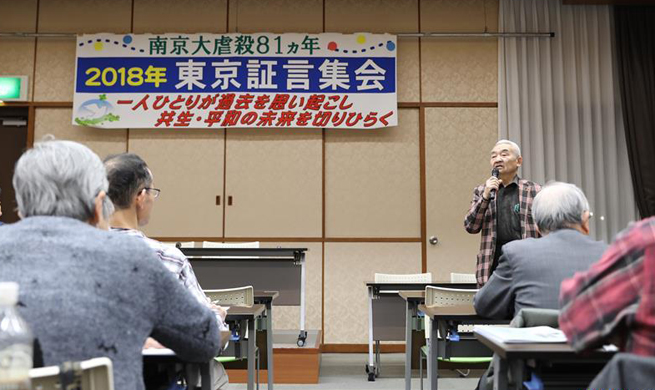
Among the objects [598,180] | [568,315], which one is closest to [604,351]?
[568,315]

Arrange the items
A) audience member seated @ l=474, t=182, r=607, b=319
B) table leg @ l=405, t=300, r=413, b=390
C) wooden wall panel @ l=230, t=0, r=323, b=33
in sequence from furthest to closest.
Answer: wooden wall panel @ l=230, t=0, r=323, b=33 → table leg @ l=405, t=300, r=413, b=390 → audience member seated @ l=474, t=182, r=607, b=319

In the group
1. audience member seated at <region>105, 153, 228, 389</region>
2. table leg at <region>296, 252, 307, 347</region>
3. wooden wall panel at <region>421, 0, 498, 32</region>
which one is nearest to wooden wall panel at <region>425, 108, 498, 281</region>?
wooden wall panel at <region>421, 0, 498, 32</region>

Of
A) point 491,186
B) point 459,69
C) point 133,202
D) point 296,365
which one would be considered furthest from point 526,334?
point 459,69

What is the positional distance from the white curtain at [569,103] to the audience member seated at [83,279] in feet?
18.8

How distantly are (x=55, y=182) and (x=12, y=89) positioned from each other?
6.08 m

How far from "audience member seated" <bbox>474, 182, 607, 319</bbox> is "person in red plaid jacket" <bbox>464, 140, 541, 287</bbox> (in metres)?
1.51

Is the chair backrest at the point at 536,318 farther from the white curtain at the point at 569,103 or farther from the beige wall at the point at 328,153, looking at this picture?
the white curtain at the point at 569,103

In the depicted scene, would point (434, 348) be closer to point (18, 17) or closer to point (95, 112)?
point (95, 112)

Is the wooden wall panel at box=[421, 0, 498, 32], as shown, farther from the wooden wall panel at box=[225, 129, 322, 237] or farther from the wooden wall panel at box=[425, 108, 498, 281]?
the wooden wall panel at box=[225, 129, 322, 237]

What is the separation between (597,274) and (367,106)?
536 cm

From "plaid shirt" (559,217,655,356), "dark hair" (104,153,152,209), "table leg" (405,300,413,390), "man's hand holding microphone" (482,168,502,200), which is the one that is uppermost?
"man's hand holding microphone" (482,168,502,200)

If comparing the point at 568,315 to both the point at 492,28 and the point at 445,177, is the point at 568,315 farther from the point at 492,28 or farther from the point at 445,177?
the point at 492,28

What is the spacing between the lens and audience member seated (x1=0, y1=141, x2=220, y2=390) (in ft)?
3.82

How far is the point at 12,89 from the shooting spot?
659cm
